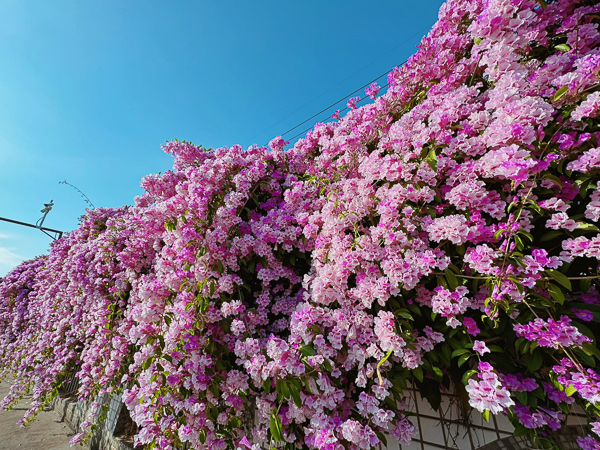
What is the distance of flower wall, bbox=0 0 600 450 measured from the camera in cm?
120

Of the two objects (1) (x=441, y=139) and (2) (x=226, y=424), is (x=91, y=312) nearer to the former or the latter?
(2) (x=226, y=424)

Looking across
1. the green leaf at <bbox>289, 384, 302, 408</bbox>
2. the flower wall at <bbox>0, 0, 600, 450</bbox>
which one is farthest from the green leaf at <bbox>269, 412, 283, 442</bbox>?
the green leaf at <bbox>289, 384, 302, 408</bbox>

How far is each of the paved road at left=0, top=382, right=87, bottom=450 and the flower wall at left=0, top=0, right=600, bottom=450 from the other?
10.4 ft

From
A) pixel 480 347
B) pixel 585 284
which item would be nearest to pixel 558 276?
pixel 585 284

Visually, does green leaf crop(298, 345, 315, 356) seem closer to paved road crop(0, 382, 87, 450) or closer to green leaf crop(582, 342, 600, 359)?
green leaf crop(582, 342, 600, 359)

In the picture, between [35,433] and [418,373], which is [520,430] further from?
[35,433]

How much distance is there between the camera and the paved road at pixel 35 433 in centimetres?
368

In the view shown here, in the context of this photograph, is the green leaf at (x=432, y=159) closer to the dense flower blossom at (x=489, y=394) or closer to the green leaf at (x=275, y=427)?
the dense flower blossom at (x=489, y=394)

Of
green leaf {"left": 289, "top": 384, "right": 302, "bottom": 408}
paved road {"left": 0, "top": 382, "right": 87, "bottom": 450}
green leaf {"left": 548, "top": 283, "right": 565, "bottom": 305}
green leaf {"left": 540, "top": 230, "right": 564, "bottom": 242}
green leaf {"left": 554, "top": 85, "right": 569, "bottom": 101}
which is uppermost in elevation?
green leaf {"left": 554, "top": 85, "right": 569, "bottom": 101}

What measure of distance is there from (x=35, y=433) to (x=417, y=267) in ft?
20.4

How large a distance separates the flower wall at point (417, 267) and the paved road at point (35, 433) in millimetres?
3185

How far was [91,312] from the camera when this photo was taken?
11.3 ft

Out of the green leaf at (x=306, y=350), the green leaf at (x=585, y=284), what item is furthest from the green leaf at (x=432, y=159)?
the green leaf at (x=306, y=350)

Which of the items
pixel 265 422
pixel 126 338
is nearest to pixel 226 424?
pixel 265 422
